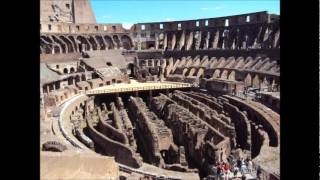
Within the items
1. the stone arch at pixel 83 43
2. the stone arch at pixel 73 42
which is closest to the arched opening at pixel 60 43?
the stone arch at pixel 73 42

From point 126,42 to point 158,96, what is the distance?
62.8 feet

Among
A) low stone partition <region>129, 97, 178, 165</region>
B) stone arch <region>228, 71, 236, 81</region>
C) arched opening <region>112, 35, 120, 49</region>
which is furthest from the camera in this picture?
arched opening <region>112, 35, 120, 49</region>

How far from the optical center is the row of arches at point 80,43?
4497 centimetres

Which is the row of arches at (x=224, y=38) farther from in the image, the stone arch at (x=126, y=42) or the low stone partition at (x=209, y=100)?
the low stone partition at (x=209, y=100)

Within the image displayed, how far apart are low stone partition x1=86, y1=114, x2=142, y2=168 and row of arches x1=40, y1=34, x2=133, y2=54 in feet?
82.2

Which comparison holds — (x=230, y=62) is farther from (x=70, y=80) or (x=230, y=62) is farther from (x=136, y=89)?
(x=70, y=80)

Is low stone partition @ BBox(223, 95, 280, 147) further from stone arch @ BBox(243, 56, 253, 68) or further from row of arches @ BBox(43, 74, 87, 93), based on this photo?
row of arches @ BBox(43, 74, 87, 93)

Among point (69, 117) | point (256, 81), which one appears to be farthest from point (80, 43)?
point (69, 117)

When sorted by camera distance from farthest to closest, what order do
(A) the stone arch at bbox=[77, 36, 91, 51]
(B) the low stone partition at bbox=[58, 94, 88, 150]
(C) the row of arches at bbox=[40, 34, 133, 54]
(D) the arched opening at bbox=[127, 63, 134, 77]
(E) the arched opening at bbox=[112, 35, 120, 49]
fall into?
1. (E) the arched opening at bbox=[112, 35, 120, 49]
2. (A) the stone arch at bbox=[77, 36, 91, 51]
3. (D) the arched opening at bbox=[127, 63, 134, 77]
4. (C) the row of arches at bbox=[40, 34, 133, 54]
5. (B) the low stone partition at bbox=[58, 94, 88, 150]

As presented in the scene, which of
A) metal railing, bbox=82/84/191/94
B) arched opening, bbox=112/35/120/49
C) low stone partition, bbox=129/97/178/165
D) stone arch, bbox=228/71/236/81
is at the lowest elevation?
low stone partition, bbox=129/97/178/165

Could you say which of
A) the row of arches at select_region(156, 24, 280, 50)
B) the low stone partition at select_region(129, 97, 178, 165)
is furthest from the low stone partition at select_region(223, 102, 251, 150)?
the row of arches at select_region(156, 24, 280, 50)

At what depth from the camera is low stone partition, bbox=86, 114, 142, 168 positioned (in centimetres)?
1750
